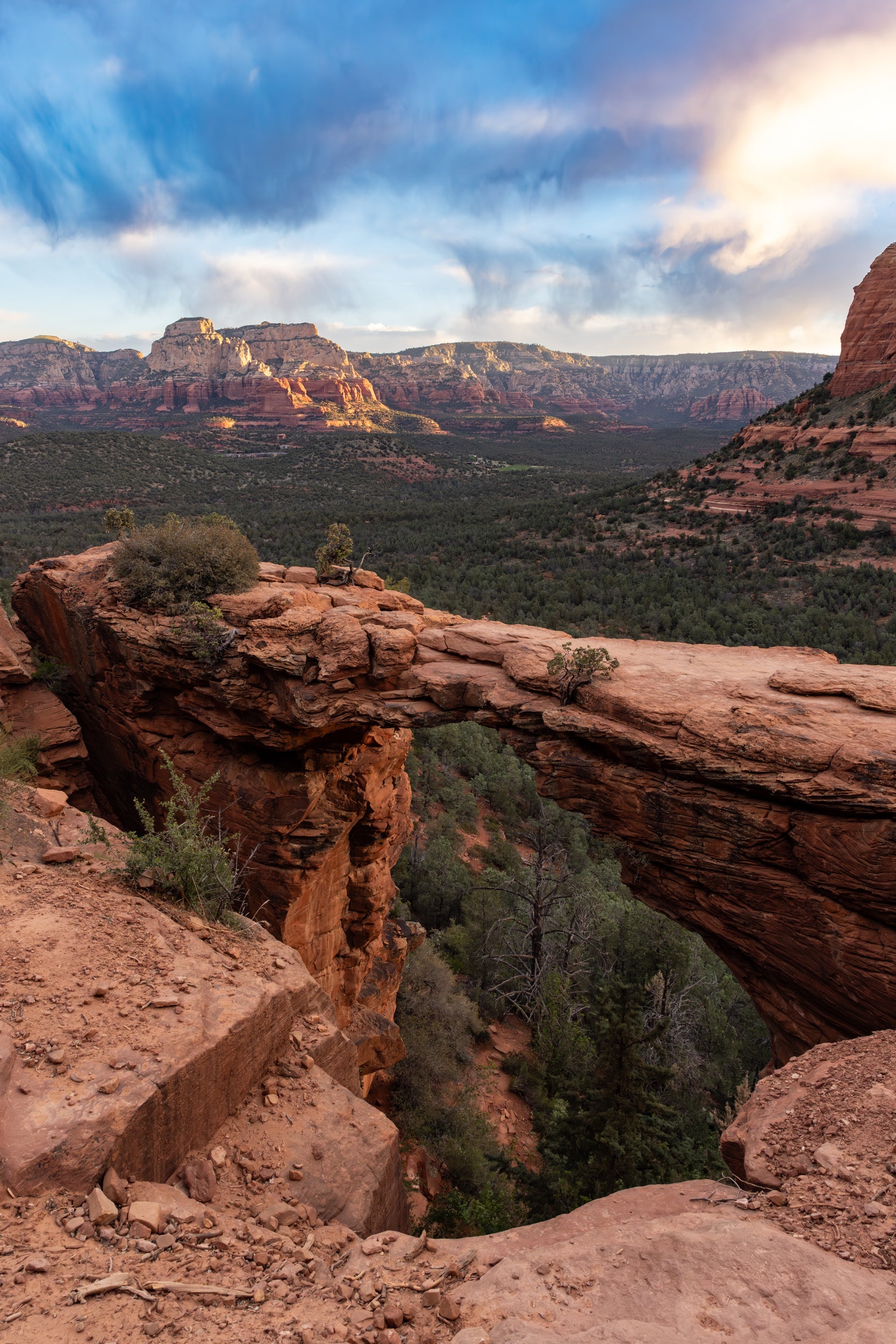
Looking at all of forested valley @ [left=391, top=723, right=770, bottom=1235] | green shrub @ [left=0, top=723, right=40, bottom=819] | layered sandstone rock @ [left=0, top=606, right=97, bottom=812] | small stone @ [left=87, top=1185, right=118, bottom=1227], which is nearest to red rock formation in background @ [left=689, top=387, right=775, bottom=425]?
forested valley @ [left=391, top=723, right=770, bottom=1235]

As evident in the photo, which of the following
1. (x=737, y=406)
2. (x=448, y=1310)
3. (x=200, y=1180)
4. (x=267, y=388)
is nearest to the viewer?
(x=448, y=1310)

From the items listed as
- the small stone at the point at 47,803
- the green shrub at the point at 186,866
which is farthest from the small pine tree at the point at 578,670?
the small stone at the point at 47,803

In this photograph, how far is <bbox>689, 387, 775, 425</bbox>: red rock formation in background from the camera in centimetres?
17225

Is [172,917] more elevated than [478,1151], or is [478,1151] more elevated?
[172,917]

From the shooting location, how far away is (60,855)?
633 centimetres

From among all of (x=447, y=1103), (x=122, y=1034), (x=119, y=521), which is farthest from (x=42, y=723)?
(x=447, y=1103)

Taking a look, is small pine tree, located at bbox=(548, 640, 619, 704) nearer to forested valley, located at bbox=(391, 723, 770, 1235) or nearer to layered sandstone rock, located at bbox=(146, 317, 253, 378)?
forested valley, located at bbox=(391, 723, 770, 1235)

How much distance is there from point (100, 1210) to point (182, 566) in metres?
9.25

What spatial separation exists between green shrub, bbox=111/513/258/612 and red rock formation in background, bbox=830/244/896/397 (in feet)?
170

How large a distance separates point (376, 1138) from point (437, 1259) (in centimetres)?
153

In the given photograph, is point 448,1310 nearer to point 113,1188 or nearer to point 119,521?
point 113,1188

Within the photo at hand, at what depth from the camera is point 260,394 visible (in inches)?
5763

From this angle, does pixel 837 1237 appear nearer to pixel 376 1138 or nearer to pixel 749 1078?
pixel 376 1138

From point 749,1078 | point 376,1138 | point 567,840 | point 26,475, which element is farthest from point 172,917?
point 26,475
